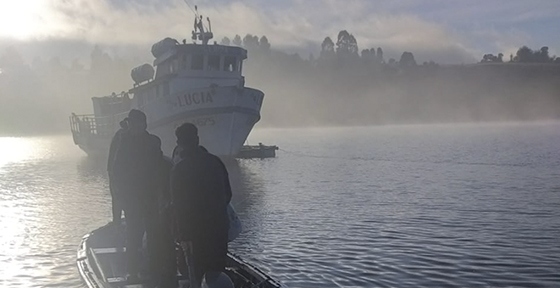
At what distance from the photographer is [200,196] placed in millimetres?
7730

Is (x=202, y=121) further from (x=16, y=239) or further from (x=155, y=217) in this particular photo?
(x=155, y=217)

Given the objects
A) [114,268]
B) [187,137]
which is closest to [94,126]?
[114,268]

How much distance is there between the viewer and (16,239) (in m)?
19.8

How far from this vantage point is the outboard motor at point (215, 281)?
782 cm

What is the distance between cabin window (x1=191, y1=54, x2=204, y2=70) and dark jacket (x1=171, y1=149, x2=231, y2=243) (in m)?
38.2

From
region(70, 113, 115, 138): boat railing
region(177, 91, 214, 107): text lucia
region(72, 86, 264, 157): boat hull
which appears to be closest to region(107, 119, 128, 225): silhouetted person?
region(177, 91, 214, 107): text lucia

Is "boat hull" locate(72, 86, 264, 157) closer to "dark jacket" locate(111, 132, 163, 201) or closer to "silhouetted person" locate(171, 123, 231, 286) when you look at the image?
"dark jacket" locate(111, 132, 163, 201)

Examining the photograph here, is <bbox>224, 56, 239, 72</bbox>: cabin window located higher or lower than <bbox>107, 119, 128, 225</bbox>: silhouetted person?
higher

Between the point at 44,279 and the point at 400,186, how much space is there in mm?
21783

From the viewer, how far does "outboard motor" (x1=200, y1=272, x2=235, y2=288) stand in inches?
308

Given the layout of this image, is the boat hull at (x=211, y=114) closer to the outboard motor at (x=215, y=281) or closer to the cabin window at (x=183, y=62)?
the cabin window at (x=183, y=62)

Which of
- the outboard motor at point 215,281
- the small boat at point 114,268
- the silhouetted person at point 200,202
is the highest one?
the silhouetted person at point 200,202

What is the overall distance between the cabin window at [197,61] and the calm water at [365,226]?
30.3 feet

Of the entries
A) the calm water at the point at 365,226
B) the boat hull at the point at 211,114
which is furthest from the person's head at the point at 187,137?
the boat hull at the point at 211,114
